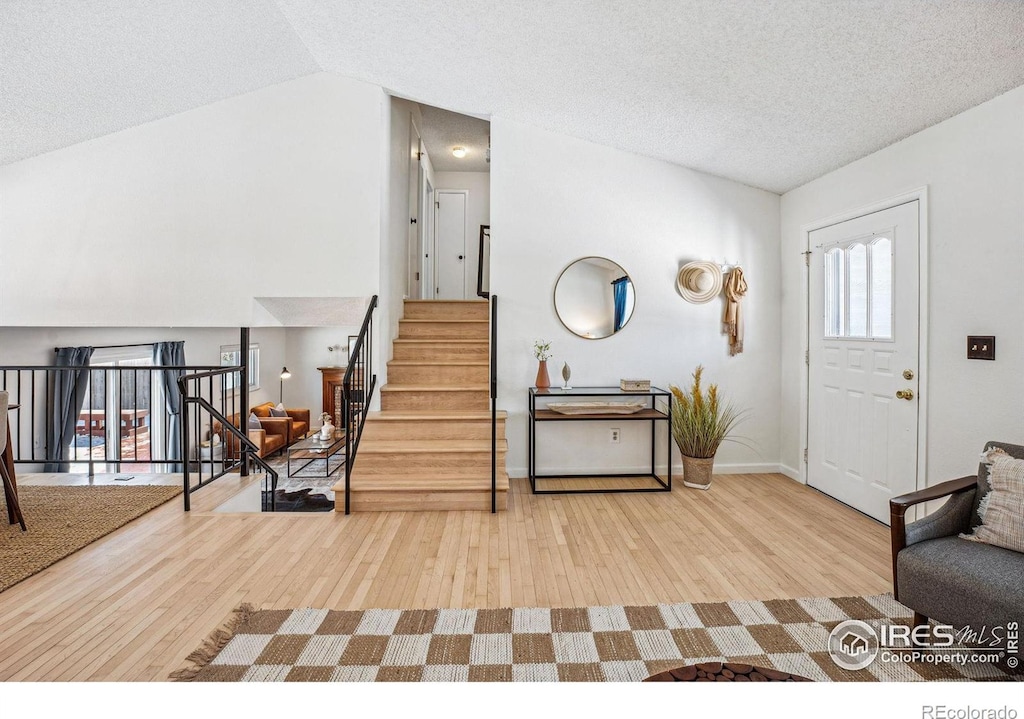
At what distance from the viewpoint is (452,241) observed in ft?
22.9

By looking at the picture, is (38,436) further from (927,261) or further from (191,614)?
(927,261)

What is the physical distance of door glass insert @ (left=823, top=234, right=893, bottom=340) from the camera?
131 inches

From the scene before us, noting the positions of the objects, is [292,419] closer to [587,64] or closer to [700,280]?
[700,280]

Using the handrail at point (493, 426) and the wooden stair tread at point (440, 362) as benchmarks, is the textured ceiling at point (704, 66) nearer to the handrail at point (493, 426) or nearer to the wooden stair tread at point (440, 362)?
the handrail at point (493, 426)

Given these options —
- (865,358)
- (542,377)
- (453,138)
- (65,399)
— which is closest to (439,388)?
(542,377)

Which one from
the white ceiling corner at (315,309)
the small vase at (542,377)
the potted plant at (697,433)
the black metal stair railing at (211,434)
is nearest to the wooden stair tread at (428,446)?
the small vase at (542,377)

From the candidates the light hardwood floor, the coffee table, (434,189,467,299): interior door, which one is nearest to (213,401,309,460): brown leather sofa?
the coffee table

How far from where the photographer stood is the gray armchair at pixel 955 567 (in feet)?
5.74

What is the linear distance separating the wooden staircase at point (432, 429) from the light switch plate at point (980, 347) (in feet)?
8.63

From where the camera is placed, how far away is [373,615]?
2242 millimetres

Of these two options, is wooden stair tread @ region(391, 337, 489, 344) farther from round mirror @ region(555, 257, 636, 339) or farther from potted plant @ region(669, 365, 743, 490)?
potted plant @ region(669, 365, 743, 490)

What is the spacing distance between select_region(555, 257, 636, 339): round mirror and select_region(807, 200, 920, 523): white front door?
4.60ft
